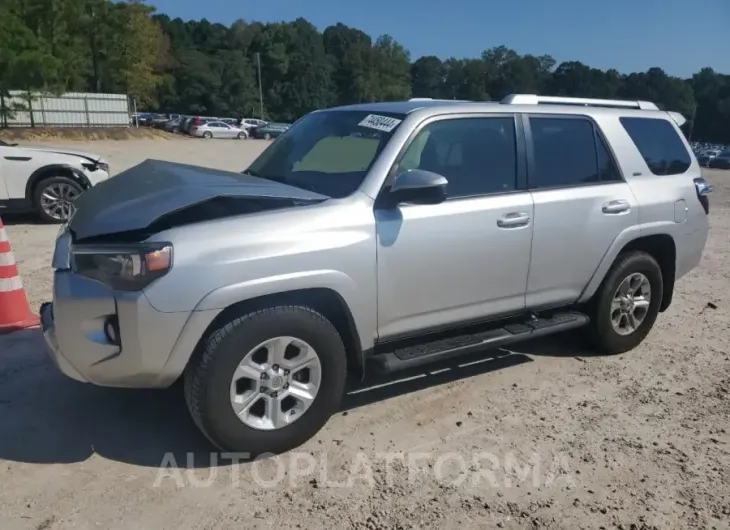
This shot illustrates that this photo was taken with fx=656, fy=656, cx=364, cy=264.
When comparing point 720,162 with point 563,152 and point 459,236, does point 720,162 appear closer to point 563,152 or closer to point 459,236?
point 563,152

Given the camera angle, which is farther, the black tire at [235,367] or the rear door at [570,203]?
the rear door at [570,203]

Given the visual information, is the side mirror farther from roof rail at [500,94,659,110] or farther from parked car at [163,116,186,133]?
parked car at [163,116,186,133]

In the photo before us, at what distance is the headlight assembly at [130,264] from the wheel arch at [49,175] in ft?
22.5

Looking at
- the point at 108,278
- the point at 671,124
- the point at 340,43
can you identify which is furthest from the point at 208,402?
the point at 340,43

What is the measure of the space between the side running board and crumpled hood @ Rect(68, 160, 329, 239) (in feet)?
3.33

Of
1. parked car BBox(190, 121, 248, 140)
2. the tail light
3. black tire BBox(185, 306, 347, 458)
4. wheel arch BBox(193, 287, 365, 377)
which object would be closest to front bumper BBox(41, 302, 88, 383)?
black tire BBox(185, 306, 347, 458)

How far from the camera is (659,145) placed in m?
5.21

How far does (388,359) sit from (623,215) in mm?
2207

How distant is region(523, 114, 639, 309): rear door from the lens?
439 cm

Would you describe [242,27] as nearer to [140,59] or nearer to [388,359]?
[140,59]

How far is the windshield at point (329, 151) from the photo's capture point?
3871mm

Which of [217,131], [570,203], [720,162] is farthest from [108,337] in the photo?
[217,131]

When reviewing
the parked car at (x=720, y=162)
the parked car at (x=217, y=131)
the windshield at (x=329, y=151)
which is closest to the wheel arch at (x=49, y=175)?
the windshield at (x=329, y=151)

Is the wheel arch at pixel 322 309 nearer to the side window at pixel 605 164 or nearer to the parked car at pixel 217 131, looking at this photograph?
the side window at pixel 605 164
